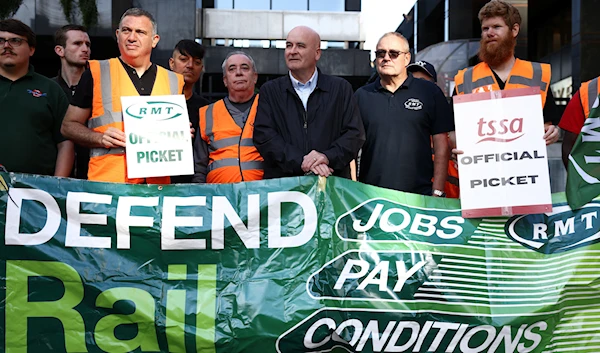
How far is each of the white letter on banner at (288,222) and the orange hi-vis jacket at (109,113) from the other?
918mm

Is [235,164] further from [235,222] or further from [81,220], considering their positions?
[81,220]

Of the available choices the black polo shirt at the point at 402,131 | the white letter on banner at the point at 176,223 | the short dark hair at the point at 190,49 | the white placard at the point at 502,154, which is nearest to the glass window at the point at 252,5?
the short dark hair at the point at 190,49

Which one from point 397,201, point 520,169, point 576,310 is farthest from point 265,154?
point 576,310

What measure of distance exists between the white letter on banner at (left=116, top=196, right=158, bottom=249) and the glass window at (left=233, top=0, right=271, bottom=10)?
24.6 metres

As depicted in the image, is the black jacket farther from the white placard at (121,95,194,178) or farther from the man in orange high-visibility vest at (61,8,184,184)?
the man in orange high-visibility vest at (61,8,184,184)

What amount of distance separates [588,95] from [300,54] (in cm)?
A: 205

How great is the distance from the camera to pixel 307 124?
16.1ft

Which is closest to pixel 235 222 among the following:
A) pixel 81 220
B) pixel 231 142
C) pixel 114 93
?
pixel 81 220

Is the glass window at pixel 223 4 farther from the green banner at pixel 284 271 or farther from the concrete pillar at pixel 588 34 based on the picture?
the green banner at pixel 284 271

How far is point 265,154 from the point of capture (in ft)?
15.6

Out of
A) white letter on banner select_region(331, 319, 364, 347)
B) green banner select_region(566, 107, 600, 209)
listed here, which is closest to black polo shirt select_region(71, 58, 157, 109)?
white letter on banner select_region(331, 319, 364, 347)

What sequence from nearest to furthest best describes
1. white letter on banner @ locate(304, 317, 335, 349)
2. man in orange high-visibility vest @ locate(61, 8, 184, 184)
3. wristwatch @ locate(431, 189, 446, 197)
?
white letter on banner @ locate(304, 317, 335, 349)
man in orange high-visibility vest @ locate(61, 8, 184, 184)
wristwatch @ locate(431, 189, 446, 197)

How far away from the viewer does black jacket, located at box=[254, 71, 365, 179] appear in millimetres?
4707

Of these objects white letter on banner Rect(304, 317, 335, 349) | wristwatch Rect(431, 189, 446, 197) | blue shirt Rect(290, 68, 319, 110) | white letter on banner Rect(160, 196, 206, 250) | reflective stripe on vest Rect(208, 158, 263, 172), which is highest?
blue shirt Rect(290, 68, 319, 110)
